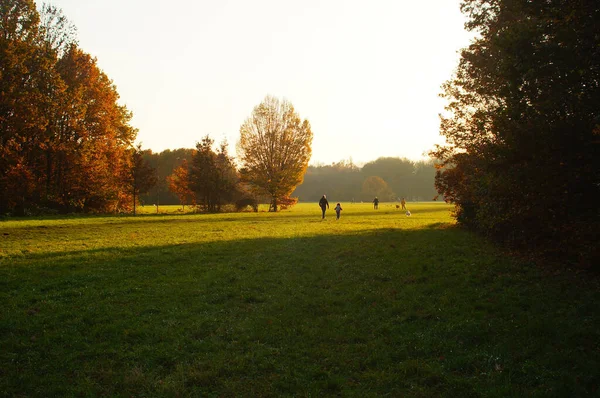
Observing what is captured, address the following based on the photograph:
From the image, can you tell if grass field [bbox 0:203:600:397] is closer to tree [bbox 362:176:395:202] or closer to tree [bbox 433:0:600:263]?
tree [bbox 433:0:600:263]

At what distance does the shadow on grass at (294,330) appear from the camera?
20.2 ft

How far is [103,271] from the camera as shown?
1314 centimetres

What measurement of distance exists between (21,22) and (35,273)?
35188mm

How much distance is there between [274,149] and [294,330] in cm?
5273

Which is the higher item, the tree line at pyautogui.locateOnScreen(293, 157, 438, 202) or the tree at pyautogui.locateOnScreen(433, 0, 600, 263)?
the tree line at pyautogui.locateOnScreen(293, 157, 438, 202)

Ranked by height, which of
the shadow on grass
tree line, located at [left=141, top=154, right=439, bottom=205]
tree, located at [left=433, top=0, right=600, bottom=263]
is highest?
tree line, located at [left=141, top=154, right=439, bottom=205]

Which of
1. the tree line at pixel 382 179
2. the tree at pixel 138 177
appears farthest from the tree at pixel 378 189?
the tree at pixel 138 177

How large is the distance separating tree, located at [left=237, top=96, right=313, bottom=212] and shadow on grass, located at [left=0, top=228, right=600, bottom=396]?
45206 mm

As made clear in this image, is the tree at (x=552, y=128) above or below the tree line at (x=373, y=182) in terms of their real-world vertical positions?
below

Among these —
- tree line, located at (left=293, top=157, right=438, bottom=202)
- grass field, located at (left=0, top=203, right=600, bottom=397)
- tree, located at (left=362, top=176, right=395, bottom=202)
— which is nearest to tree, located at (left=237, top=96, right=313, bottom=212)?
grass field, located at (left=0, top=203, right=600, bottom=397)

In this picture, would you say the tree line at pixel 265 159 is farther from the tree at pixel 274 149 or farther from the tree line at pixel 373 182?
the tree line at pixel 373 182

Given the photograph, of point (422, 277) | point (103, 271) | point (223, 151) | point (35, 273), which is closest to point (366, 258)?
point (422, 277)

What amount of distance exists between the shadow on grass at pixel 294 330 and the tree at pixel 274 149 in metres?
45.2

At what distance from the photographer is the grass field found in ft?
20.1
